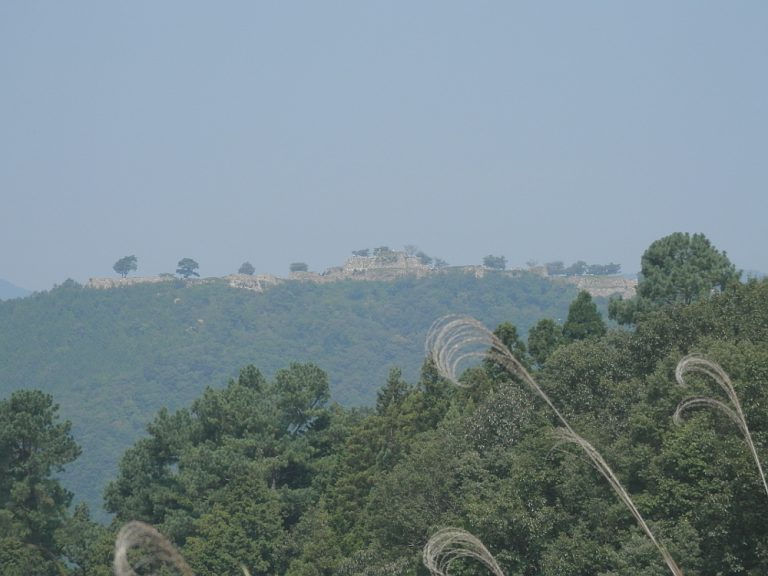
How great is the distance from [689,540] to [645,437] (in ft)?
11.6

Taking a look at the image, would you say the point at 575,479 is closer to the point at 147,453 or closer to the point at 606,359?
the point at 606,359

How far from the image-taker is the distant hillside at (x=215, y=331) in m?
139

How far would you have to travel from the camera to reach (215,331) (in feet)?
508

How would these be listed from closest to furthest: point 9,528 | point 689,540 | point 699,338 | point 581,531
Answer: point 689,540
point 581,531
point 699,338
point 9,528

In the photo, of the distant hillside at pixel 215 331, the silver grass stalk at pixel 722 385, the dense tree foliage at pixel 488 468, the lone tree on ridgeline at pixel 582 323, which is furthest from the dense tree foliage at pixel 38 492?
the distant hillside at pixel 215 331

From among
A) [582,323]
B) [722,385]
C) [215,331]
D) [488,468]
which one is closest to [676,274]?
[582,323]

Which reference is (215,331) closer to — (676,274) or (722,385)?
(676,274)

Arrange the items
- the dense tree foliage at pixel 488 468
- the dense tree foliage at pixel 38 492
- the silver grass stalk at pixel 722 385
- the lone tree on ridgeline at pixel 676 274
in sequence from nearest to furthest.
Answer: the silver grass stalk at pixel 722 385
the dense tree foliage at pixel 488 468
the lone tree on ridgeline at pixel 676 274
the dense tree foliage at pixel 38 492

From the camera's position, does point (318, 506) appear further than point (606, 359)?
Yes

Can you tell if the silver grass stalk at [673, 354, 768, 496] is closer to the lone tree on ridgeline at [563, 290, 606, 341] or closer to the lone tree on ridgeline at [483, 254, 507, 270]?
the lone tree on ridgeline at [563, 290, 606, 341]

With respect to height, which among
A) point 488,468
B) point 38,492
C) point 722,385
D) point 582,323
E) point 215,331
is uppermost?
point 215,331

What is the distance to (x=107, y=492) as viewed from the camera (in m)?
47.7

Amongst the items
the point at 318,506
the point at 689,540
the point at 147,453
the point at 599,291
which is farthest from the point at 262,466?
the point at 599,291

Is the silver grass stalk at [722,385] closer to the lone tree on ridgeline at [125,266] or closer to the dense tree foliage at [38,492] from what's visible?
the dense tree foliage at [38,492]
